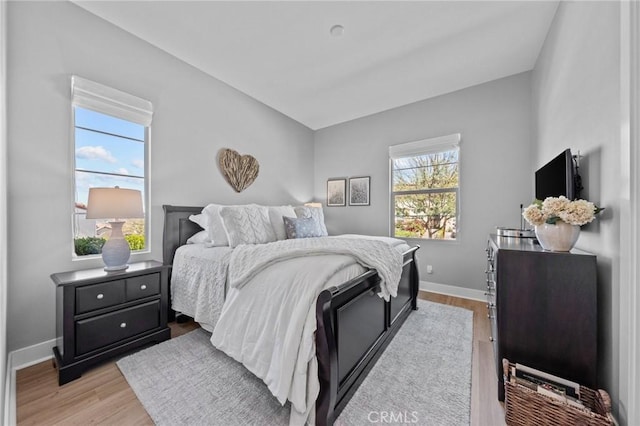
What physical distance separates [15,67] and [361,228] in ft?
14.0

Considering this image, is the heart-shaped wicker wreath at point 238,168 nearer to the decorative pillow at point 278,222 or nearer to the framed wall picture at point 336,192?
the decorative pillow at point 278,222

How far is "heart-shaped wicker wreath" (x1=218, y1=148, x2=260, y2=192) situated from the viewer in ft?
11.1

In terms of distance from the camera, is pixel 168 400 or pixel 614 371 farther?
pixel 168 400

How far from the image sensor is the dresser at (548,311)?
1.33m

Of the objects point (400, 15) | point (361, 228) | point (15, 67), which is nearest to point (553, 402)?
point (400, 15)

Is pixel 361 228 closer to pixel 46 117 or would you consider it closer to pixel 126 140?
pixel 126 140

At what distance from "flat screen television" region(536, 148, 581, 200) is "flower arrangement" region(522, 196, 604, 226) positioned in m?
0.22

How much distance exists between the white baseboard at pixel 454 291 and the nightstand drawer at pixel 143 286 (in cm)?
348

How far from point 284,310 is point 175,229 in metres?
2.00

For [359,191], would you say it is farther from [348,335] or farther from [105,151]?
[105,151]

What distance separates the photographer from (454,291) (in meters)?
3.57

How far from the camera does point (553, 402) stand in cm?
121

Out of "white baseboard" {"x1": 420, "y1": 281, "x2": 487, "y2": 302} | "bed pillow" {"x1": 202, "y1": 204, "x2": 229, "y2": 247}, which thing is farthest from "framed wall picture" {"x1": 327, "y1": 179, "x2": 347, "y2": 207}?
"bed pillow" {"x1": 202, "y1": 204, "x2": 229, "y2": 247}

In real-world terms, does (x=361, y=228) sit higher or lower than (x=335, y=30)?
lower
